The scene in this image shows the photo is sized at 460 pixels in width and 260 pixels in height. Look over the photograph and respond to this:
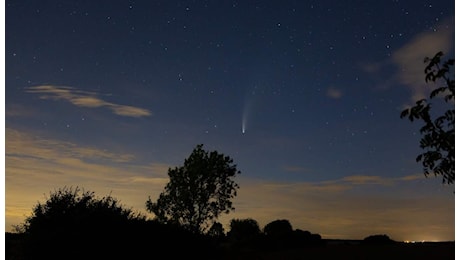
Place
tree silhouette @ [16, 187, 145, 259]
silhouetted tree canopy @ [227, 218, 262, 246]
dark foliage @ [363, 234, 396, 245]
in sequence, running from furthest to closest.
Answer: silhouetted tree canopy @ [227, 218, 262, 246], dark foliage @ [363, 234, 396, 245], tree silhouette @ [16, 187, 145, 259]

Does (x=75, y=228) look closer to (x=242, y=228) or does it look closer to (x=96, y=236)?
(x=96, y=236)

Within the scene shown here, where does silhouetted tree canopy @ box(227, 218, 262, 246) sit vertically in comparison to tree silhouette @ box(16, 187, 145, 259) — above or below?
above

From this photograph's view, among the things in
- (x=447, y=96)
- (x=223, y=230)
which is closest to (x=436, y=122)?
(x=447, y=96)

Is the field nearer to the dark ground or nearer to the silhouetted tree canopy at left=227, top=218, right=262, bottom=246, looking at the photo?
the dark ground

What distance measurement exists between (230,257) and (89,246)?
2.88 metres

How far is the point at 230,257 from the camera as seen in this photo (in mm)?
10992

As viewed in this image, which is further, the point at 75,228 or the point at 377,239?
the point at 377,239

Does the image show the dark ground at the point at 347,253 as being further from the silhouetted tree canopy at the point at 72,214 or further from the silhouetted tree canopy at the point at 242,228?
the silhouetted tree canopy at the point at 242,228

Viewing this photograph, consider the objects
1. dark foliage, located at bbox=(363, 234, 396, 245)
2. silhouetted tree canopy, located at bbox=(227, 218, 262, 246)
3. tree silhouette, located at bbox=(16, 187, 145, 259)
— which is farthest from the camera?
silhouetted tree canopy, located at bbox=(227, 218, 262, 246)

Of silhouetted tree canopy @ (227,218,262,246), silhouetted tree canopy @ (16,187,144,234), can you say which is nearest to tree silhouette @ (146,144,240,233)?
silhouetted tree canopy @ (227,218,262,246)

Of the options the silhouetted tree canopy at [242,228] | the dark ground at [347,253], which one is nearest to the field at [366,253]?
the dark ground at [347,253]

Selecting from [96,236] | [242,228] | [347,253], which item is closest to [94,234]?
[96,236]

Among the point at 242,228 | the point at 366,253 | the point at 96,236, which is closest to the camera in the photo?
the point at 96,236

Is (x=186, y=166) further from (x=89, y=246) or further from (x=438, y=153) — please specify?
(x=438, y=153)
